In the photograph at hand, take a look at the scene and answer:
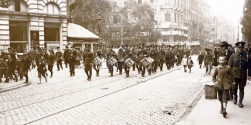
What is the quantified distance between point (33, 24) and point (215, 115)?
2539 cm

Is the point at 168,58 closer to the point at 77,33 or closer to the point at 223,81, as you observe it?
the point at 77,33

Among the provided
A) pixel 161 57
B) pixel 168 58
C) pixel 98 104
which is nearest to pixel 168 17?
pixel 168 58

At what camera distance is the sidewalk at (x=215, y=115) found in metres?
7.26

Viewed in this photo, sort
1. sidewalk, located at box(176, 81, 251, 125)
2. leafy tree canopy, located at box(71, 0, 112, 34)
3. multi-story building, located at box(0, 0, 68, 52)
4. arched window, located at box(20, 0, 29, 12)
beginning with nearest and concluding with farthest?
sidewalk, located at box(176, 81, 251, 125), multi-story building, located at box(0, 0, 68, 52), arched window, located at box(20, 0, 29, 12), leafy tree canopy, located at box(71, 0, 112, 34)

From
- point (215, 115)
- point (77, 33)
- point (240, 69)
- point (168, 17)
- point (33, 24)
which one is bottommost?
point (215, 115)

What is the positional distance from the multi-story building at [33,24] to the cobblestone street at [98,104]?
1580cm

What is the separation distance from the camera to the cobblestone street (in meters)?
7.73

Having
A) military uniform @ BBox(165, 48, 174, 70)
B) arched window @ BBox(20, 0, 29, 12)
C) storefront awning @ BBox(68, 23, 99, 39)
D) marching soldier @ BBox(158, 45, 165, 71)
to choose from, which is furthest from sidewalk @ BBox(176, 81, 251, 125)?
storefront awning @ BBox(68, 23, 99, 39)

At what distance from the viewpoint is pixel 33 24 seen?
29641 millimetres

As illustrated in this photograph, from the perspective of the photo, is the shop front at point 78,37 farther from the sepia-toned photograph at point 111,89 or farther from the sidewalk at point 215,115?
the sidewalk at point 215,115

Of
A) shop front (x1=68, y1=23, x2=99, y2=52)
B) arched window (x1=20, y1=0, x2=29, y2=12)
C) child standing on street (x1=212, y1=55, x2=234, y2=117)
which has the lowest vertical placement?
child standing on street (x1=212, y1=55, x2=234, y2=117)

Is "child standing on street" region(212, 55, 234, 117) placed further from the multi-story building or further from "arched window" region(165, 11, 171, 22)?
"arched window" region(165, 11, 171, 22)

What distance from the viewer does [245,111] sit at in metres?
8.45

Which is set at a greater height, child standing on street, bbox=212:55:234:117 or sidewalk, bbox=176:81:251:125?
child standing on street, bbox=212:55:234:117
